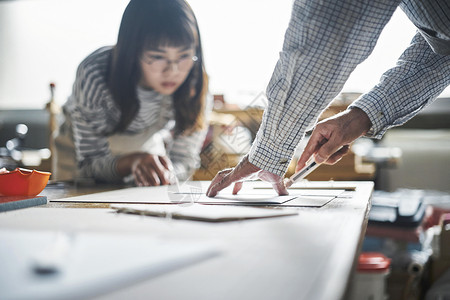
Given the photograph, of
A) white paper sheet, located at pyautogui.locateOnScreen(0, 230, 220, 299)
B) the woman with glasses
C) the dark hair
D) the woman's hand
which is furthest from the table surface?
the dark hair

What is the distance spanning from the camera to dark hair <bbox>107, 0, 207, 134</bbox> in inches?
52.4

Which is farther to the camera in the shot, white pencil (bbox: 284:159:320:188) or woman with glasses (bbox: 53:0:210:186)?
woman with glasses (bbox: 53:0:210:186)

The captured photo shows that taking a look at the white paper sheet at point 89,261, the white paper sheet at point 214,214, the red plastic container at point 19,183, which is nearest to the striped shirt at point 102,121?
the red plastic container at point 19,183

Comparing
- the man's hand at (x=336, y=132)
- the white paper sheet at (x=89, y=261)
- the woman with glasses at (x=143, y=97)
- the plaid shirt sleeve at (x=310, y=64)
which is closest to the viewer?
the white paper sheet at (x=89, y=261)

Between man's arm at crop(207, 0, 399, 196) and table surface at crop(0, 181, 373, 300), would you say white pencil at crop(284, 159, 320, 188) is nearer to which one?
man's arm at crop(207, 0, 399, 196)

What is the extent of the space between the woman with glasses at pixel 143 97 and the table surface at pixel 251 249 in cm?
65

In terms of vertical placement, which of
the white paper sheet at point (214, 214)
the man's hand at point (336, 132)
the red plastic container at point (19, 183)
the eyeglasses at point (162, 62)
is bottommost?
the red plastic container at point (19, 183)

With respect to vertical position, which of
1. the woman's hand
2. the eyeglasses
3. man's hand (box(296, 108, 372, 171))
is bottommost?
the woman's hand

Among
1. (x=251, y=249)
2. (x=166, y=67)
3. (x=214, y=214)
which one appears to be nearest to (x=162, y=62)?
(x=166, y=67)

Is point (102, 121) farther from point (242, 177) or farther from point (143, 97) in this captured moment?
point (242, 177)

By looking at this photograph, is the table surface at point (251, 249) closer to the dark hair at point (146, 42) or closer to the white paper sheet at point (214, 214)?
the white paper sheet at point (214, 214)

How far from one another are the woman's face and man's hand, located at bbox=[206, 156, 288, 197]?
0.64m

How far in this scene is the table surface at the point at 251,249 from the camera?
0.27m

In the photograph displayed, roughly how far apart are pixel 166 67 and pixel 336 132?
72 centimetres
